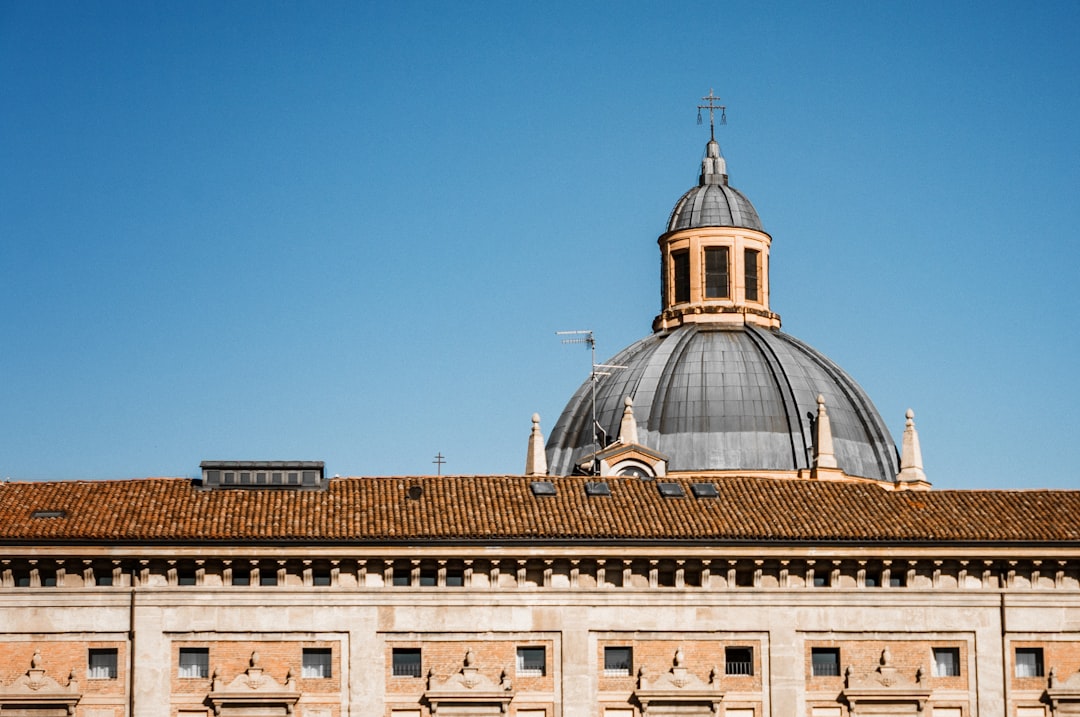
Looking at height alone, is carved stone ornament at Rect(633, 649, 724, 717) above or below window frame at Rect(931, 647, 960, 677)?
below

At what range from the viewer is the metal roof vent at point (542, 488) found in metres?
46.7

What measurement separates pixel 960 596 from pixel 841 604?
7.89 feet

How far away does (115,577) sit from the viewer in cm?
4381

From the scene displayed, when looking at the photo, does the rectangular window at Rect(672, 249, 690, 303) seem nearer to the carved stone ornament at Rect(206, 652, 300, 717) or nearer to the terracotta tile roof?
the terracotta tile roof

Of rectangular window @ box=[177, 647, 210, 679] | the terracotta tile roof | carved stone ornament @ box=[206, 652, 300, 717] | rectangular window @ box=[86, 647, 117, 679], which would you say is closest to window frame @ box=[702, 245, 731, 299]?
the terracotta tile roof

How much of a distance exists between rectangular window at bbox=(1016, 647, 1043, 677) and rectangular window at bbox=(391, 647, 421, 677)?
12.0 metres

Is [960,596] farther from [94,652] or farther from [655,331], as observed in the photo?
[655,331]

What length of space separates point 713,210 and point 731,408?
32.6ft

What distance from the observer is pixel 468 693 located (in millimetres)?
43812

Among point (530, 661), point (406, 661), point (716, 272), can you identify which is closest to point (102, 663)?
point (406, 661)

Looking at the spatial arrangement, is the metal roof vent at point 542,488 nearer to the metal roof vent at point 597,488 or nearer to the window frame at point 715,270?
the metal roof vent at point 597,488

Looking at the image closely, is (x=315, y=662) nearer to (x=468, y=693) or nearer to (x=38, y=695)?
(x=468, y=693)

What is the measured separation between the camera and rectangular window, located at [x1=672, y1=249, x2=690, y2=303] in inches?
2908

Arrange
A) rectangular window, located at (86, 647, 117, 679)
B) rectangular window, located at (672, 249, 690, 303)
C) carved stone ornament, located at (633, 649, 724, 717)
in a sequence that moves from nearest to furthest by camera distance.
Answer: rectangular window, located at (86, 647, 117, 679)
carved stone ornament, located at (633, 649, 724, 717)
rectangular window, located at (672, 249, 690, 303)
